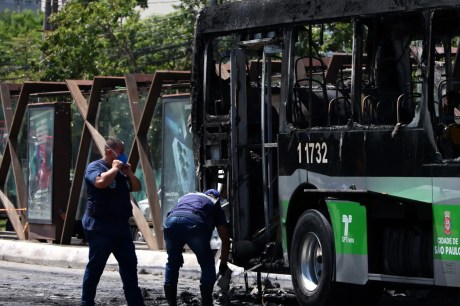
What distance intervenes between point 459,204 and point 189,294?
182 inches

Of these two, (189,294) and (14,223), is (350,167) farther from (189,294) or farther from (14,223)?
(14,223)

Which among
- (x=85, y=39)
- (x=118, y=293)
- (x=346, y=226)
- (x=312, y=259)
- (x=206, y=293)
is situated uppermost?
(x=85, y=39)

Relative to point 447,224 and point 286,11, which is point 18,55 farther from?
point 447,224

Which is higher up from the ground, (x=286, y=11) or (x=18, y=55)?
(x=18, y=55)

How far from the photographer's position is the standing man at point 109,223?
12.0 metres

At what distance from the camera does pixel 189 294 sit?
Result: 14.5m

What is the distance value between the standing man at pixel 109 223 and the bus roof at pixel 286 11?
8.17ft

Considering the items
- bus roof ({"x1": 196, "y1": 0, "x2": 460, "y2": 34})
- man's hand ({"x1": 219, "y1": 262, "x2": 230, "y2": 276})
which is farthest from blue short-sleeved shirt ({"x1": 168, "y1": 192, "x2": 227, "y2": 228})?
bus roof ({"x1": 196, "y1": 0, "x2": 460, "y2": 34})

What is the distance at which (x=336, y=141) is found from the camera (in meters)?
12.5

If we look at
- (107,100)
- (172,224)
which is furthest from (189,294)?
(107,100)

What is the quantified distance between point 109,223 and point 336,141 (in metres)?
2.34

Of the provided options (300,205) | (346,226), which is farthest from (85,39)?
(346,226)

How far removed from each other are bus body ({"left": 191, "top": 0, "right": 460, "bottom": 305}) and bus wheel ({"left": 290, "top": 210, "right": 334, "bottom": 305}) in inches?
0.5

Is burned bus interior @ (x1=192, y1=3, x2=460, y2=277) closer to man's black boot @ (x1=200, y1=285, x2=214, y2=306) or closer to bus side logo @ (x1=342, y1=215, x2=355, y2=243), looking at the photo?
bus side logo @ (x1=342, y1=215, x2=355, y2=243)
